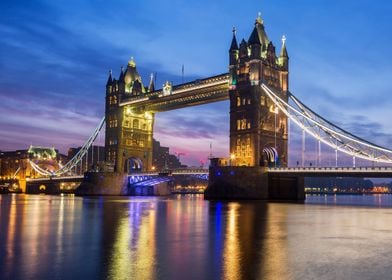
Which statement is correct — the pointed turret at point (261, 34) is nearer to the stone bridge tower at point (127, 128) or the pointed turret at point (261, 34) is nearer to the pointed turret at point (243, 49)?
the pointed turret at point (243, 49)

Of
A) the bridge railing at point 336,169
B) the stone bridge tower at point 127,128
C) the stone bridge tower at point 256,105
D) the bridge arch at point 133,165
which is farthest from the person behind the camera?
the bridge arch at point 133,165

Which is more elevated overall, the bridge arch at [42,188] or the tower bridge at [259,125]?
the tower bridge at [259,125]

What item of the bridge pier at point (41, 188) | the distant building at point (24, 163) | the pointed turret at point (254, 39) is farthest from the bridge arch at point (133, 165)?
the distant building at point (24, 163)

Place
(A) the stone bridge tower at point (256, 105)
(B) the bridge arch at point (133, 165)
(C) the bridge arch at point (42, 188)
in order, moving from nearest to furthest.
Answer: (A) the stone bridge tower at point (256, 105)
(B) the bridge arch at point (133, 165)
(C) the bridge arch at point (42, 188)

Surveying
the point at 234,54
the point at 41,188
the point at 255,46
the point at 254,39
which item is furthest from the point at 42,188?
the point at 255,46

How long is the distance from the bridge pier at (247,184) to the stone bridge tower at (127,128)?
3414 cm

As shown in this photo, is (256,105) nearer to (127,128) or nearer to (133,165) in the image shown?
(127,128)

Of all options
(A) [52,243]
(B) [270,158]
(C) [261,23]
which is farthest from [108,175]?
(A) [52,243]

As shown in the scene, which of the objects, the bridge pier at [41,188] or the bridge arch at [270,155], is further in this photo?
the bridge pier at [41,188]

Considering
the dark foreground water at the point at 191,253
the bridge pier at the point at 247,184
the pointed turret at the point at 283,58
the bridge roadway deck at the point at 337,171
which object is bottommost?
the dark foreground water at the point at 191,253

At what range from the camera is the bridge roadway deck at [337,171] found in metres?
61.6

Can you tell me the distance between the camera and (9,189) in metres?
147

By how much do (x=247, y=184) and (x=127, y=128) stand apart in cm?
4077

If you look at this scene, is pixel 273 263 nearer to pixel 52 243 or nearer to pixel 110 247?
pixel 110 247
